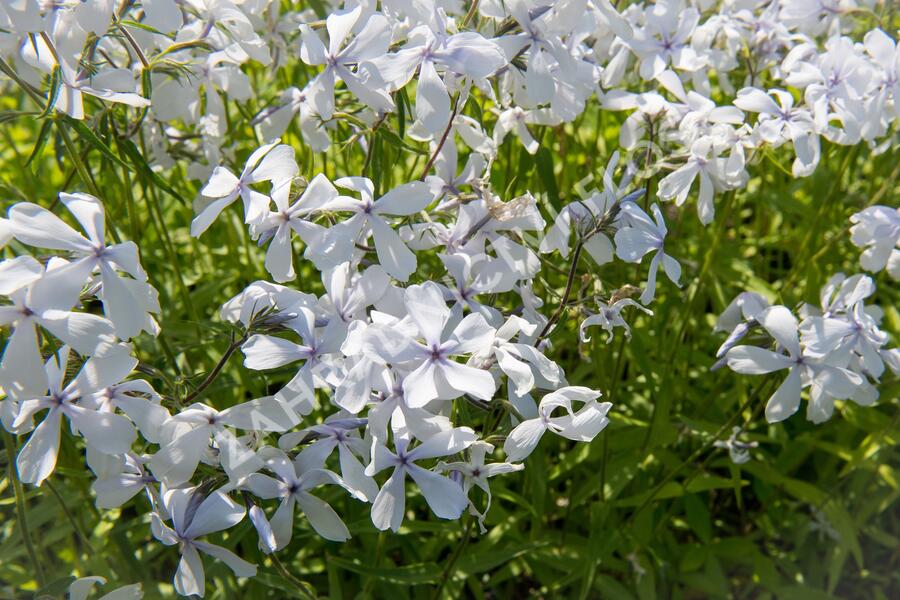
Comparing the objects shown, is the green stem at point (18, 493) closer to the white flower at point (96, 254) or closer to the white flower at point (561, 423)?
the white flower at point (96, 254)

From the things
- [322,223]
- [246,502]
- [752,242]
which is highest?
[322,223]

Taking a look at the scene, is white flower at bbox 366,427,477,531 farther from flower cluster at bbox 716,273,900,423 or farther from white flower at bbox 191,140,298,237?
flower cluster at bbox 716,273,900,423

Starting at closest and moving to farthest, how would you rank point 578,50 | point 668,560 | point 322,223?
point 322,223 → point 578,50 → point 668,560

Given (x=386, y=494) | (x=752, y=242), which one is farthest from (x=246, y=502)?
(x=752, y=242)

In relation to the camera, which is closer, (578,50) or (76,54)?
(76,54)

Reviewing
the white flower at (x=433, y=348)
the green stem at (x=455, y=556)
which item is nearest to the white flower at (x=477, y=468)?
the white flower at (x=433, y=348)

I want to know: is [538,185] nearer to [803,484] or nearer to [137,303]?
[803,484]

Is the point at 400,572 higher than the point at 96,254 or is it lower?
lower

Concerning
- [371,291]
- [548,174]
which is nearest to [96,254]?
[371,291]

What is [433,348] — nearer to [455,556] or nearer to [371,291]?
[371,291]
